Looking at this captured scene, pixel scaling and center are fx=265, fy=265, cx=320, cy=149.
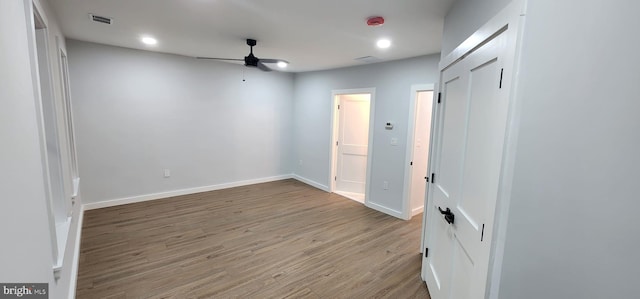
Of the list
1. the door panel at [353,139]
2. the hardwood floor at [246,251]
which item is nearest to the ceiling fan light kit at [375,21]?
the hardwood floor at [246,251]

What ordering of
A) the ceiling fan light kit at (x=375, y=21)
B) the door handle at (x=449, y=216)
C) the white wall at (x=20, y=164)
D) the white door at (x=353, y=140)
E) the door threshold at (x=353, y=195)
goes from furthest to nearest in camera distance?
1. the white door at (x=353, y=140)
2. the door threshold at (x=353, y=195)
3. the ceiling fan light kit at (x=375, y=21)
4. the door handle at (x=449, y=216)
5. the white wall at (x=20, y=164)

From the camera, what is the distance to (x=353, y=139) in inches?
215

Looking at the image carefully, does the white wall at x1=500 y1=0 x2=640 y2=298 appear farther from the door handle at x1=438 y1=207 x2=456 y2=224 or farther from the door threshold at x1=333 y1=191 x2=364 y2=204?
the door threshold at x1=333 y1=191 x2=364 y2=204

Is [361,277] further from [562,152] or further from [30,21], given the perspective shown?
[30,21]

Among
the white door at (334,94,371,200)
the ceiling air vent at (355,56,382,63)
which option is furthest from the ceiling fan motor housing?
the white door at (334,94,371,200)

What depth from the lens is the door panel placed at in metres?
5.38

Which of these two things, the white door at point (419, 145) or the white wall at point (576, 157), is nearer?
the white wall at point (576, 157)

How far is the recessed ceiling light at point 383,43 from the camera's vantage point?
3.06 m

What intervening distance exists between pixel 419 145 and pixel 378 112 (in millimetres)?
844

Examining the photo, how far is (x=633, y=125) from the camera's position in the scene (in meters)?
0.69

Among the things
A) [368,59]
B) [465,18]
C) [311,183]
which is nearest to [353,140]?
[311,183]

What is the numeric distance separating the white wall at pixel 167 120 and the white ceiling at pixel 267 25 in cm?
47

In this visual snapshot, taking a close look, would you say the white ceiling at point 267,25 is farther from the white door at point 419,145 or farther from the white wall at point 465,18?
the white door at point 419,145

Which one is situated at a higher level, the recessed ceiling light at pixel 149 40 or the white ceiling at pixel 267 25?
the recessed ceiling light at pixel 149 40
